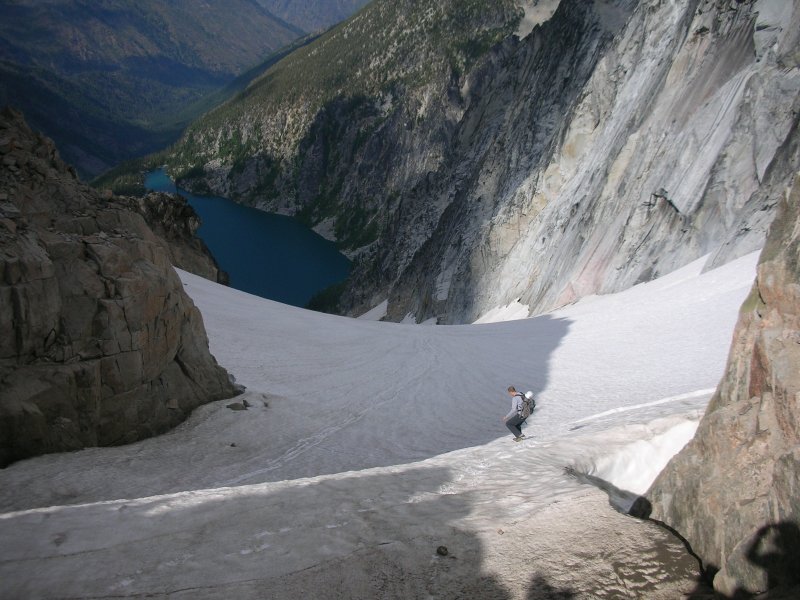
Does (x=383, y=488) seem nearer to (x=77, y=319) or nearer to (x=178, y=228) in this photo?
(x=77, y=319)

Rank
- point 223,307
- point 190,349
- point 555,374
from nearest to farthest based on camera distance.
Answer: point 190,349 → point 555,374 → point 223,307

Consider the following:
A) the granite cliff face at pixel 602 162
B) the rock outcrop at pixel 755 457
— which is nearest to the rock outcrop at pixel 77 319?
the rock outcrop at pixel 755 457

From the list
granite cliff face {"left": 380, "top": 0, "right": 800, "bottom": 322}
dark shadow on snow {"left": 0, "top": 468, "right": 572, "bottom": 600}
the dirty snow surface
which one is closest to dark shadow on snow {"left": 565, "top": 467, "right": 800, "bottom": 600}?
the dirty snow surface

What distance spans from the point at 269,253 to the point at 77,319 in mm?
108123

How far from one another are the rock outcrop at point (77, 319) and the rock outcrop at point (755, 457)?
9.11 meters

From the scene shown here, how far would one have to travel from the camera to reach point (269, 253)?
116438 mm

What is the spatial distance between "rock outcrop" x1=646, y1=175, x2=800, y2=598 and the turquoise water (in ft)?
289

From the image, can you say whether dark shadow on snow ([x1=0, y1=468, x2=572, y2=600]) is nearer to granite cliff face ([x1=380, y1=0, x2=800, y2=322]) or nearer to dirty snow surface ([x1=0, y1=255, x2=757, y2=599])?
dirty snow surface ([x1=0, y1=255, x2=757, y2=599])

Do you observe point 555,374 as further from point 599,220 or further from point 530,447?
point 599,220

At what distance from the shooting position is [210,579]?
5254 millimetres

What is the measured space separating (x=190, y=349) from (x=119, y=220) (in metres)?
3.12

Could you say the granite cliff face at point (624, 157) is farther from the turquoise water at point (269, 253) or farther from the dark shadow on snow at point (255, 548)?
the turquoise water at point (269, 253)

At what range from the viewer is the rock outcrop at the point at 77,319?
380 inches

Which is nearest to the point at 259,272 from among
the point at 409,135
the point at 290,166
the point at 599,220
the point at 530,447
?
the point at 409,135
